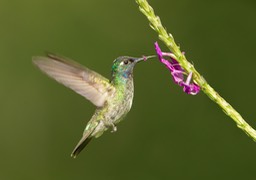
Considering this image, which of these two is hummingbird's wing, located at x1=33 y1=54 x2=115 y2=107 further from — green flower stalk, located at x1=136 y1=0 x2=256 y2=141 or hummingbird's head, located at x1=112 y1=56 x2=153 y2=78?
green flower stalk, located at x1=136 y1=0 x2=256 y2=141

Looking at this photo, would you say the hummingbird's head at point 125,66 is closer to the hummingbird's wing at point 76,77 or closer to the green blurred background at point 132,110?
the hummingbird's wing at point 76,77

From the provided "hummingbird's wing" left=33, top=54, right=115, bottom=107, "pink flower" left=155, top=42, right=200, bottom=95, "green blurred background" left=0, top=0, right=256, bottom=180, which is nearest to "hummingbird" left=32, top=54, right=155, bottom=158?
"hummingbird's wing" left=33, top=54, right=115, bottom=107

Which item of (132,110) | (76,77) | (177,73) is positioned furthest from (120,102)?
(132,110)

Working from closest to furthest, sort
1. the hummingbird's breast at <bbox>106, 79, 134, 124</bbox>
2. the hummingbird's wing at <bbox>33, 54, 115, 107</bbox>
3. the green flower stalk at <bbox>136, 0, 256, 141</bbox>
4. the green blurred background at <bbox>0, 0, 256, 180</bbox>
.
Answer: the green flower stalk at <bbox>136, 0, 256, 141</bbox>, the hummingbird's wing at <bbox>33, 54, 115, 107</bbox>, the hummingbird's breast at <bbox>106, 79, 134, 124</bbox>, the green blurred background at <bbox>0, 0, 256, 180</bbox>

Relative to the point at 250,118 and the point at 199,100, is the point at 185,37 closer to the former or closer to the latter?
the point at 199,100

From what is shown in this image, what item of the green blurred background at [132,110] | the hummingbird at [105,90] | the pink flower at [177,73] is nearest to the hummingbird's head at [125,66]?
the hummingbird at [105,90]

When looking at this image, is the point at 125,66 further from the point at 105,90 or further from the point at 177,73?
the point at 177,73

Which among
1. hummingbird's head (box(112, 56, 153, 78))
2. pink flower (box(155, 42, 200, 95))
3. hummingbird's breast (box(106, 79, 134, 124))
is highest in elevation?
hummingbird's head (box(112, 56, 153, 78))
